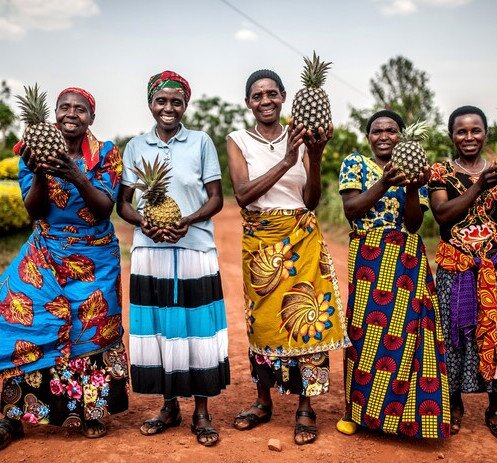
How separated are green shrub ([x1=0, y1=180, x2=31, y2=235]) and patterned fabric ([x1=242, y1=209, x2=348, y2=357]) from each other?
304 inches

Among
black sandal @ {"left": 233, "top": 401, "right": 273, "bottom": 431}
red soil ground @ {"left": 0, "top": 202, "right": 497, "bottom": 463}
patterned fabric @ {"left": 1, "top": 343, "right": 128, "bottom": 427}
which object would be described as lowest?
red soil ground @ {"left": 0, "top": 202, "right": 497, "bottom": 463}

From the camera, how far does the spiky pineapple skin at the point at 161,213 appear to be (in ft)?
11.9

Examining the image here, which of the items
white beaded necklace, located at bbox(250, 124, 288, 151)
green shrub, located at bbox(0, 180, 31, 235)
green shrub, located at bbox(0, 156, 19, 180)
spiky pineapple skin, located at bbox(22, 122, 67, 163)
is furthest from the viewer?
green shrub, located at bbox(0, 156, 19, 180)

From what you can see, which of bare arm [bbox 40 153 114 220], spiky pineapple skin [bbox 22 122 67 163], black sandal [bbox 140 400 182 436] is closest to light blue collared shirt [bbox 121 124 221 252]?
bare arm [bbox 40 153 114 220]

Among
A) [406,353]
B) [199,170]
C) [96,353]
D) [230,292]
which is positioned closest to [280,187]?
[199,170]

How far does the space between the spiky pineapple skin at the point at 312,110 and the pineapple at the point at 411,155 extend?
0.48 metres

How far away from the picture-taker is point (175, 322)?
388 cm

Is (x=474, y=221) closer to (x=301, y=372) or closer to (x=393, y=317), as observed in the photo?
(x=393, y=317)

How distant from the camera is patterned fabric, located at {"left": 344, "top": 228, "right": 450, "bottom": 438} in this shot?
12.7 feet

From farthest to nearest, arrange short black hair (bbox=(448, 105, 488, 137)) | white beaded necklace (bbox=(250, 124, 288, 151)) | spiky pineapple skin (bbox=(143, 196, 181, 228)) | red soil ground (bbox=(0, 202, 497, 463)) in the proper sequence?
1. short black hair (bbox=(448, 105, 488, 137))
2. white beaded necklace (bbox=(250, 124, 288, 151))
3. red soil ground (bbox=(0, 202, 497, 463))
4. spiky pineapple skin (bbox=(143, 196, 181, 228))

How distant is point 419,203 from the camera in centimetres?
377

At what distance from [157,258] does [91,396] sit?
41.4 inches

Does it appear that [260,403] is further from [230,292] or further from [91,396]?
[230,292]

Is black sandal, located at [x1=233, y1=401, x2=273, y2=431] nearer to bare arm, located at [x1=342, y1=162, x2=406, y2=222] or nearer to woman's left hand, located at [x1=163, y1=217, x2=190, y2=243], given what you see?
woman's left hand, located at [x1=163, y1=217, x2=190, y2=243]
